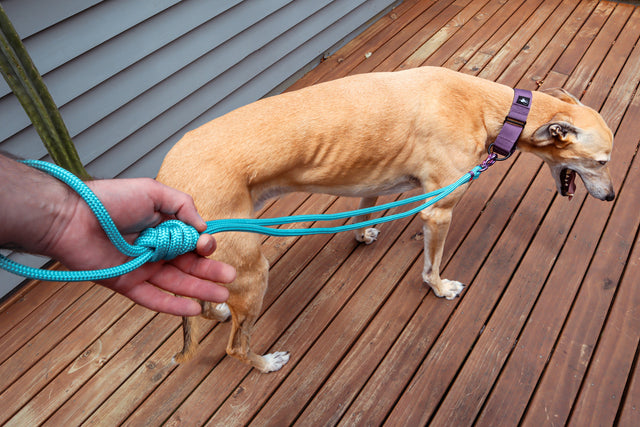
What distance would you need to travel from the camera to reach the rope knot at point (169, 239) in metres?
1.24

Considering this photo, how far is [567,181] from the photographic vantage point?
2.52 meters

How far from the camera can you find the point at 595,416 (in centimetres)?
223

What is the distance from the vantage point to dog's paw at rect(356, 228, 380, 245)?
3.06 metres

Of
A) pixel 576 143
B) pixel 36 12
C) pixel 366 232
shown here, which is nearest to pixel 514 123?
pixel 576 143

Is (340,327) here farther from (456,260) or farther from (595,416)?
(595,416)

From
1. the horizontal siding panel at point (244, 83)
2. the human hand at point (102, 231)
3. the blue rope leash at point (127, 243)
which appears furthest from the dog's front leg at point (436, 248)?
the horizontal siding panel at point (244, 83)

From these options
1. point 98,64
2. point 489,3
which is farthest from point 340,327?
point 489,3

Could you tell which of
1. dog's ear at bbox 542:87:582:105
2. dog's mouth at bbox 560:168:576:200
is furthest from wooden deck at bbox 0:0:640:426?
dog's ear at bbox 542:87:582:105

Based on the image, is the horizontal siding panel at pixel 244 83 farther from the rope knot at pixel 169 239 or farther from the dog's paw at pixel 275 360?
the rope knot at pixel 169 239

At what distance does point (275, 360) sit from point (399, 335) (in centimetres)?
78

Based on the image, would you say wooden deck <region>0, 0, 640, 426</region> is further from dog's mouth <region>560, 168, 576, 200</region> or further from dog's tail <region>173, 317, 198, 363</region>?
dog's mouth <region>560, 168, 576, 200</region>

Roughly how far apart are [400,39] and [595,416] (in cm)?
429

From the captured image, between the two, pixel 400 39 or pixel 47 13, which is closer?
pixel 47 13

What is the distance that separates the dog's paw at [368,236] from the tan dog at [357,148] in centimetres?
57
